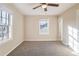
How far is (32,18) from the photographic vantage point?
8.47 m

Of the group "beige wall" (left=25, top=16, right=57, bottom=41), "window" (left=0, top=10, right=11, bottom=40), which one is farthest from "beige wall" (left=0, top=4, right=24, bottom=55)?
"beige wall" (left=25, top=16, right=57, bottom=41)

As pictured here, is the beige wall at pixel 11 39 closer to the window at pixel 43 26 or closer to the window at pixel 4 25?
the window at pixel 4 25

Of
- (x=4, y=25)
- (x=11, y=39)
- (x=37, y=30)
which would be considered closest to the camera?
(x=4, y=25)

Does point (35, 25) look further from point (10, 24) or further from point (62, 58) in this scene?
point (62, 58)

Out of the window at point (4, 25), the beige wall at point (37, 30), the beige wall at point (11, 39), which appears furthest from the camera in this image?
the beige wall at point (37, 30)

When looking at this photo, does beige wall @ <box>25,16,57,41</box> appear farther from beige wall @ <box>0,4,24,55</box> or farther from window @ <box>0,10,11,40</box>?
window @ <box>0,10,11,40</box>

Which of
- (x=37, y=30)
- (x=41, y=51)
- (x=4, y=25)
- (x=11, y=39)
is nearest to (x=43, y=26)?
(x=37, y=30)

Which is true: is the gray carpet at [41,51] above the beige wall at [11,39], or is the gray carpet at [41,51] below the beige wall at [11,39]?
below

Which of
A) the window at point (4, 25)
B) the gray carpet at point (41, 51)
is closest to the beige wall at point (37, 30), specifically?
the gray carpet at point (41, 51)

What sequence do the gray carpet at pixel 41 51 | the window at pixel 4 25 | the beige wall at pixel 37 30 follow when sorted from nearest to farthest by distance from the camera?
1. the window at pixel 4 25
2. the gray carpet at pixel 41 51
3. the beige wall at pixel 37 30

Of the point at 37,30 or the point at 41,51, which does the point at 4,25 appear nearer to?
the point at 41,51

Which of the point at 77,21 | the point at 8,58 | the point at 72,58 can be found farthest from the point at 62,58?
the point at 77,21

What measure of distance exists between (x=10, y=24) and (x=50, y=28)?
4201 millimetres

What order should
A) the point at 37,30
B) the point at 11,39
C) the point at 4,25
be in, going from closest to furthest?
the point at 4,25
the point at 11,39
the point at 37,30
